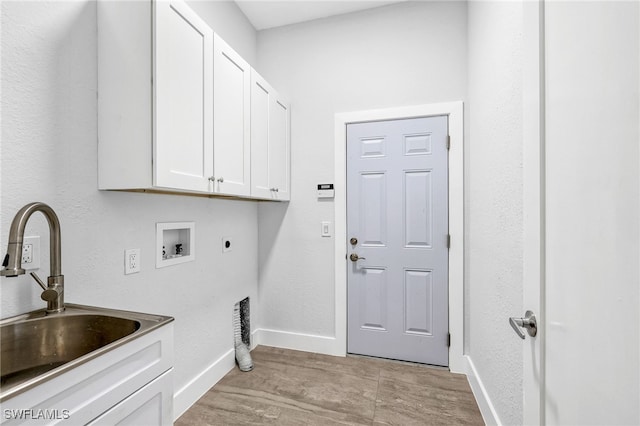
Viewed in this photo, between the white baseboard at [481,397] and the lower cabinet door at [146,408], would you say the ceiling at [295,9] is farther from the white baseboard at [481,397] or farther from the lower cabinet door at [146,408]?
the white baseboard at [481,397]

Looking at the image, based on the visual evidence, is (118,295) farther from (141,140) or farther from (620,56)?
(620,56)

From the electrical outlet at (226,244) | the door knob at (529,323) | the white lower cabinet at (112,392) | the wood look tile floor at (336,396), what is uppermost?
the electrical outlet at (226,244)

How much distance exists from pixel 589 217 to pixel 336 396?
1.91m

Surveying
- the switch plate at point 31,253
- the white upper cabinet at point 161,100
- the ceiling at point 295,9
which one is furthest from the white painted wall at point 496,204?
the switch plate at point 31,253

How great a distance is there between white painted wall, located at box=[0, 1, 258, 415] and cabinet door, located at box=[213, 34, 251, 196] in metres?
0.33

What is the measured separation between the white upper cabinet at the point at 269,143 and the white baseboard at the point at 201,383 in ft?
4.16

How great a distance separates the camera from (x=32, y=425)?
2.18 ft

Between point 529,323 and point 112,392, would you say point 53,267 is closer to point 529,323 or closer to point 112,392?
point 112,392

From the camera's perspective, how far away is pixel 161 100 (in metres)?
1.30

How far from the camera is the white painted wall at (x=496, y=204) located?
52.5 inches

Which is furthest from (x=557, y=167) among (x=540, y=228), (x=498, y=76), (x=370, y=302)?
(x=370, y=302)

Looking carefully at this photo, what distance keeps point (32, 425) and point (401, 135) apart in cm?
248

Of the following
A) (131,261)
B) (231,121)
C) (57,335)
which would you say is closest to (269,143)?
(231,121)

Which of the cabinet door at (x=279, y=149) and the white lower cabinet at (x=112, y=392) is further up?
the cabinet door at (x=279, y=149)
